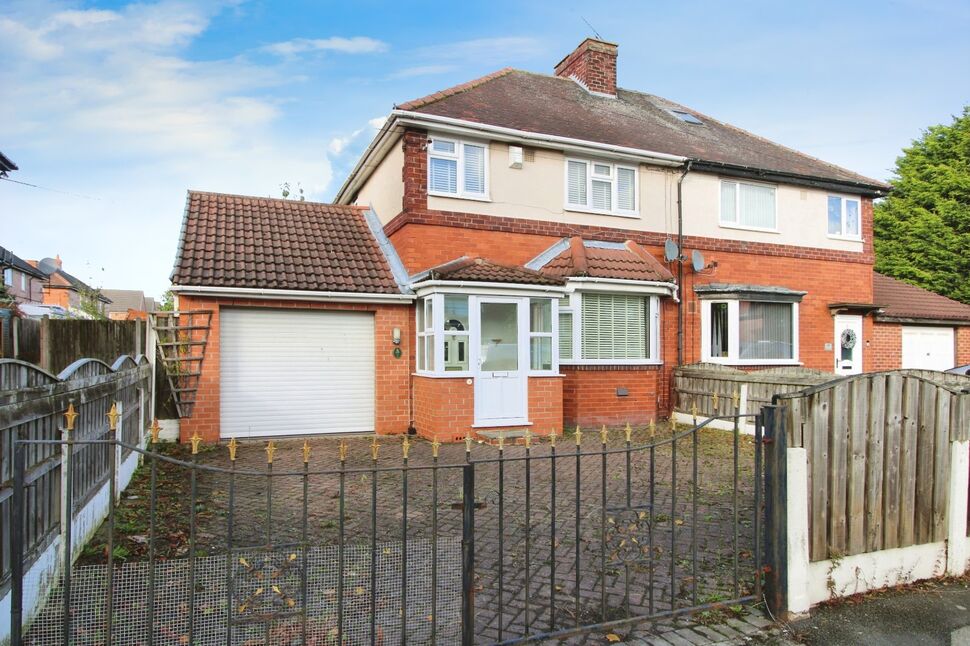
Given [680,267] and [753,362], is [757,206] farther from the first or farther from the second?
[753,362]

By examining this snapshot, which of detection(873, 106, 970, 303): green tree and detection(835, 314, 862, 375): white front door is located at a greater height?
detection(873, 106, 970, 303): green tree

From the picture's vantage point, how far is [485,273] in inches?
458

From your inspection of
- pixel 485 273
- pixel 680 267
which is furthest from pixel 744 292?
pixel 485 273

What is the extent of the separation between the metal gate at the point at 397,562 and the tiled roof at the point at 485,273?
14.6ft

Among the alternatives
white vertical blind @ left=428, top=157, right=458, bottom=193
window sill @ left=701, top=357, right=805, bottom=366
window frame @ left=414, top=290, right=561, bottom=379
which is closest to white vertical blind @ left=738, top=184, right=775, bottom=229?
window sill @ left=701, top=357, right=805, bottom=366

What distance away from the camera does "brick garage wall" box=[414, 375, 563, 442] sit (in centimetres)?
1127

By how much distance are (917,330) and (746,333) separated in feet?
22.4

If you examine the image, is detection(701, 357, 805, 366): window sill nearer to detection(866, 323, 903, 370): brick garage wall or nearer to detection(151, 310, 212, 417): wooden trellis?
detection(866, 323, 903, 370): brick garage wall

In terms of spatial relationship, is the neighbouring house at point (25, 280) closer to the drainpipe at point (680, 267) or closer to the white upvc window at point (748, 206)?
the drainpipe at point (680, 267)

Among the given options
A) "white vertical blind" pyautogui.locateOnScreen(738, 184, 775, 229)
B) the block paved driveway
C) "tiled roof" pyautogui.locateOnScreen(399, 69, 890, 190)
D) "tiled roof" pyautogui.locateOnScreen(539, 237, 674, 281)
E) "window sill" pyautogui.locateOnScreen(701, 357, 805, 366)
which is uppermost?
"tiled roof" pyautogui.locateOnScreen(399, 69, 890, 190)

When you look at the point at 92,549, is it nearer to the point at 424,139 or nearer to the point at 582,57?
the point at 424,139

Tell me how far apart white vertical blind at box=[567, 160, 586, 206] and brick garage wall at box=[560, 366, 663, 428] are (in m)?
3.90

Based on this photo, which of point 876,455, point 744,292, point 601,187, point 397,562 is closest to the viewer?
point 397,562

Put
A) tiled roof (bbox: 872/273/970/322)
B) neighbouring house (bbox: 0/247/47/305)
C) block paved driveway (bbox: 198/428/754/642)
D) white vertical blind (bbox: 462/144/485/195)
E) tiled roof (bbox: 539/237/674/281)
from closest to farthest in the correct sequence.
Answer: block paved driveway (bbox: 198/428/754/642) → tiled roof (bbox: 539/237/674/281) → white vertical blind (bbox: 462/144/485/195) → tiled roof (bbox: 872/273/970/322) → neighbouring house (bbox: 0/247/47/305)
